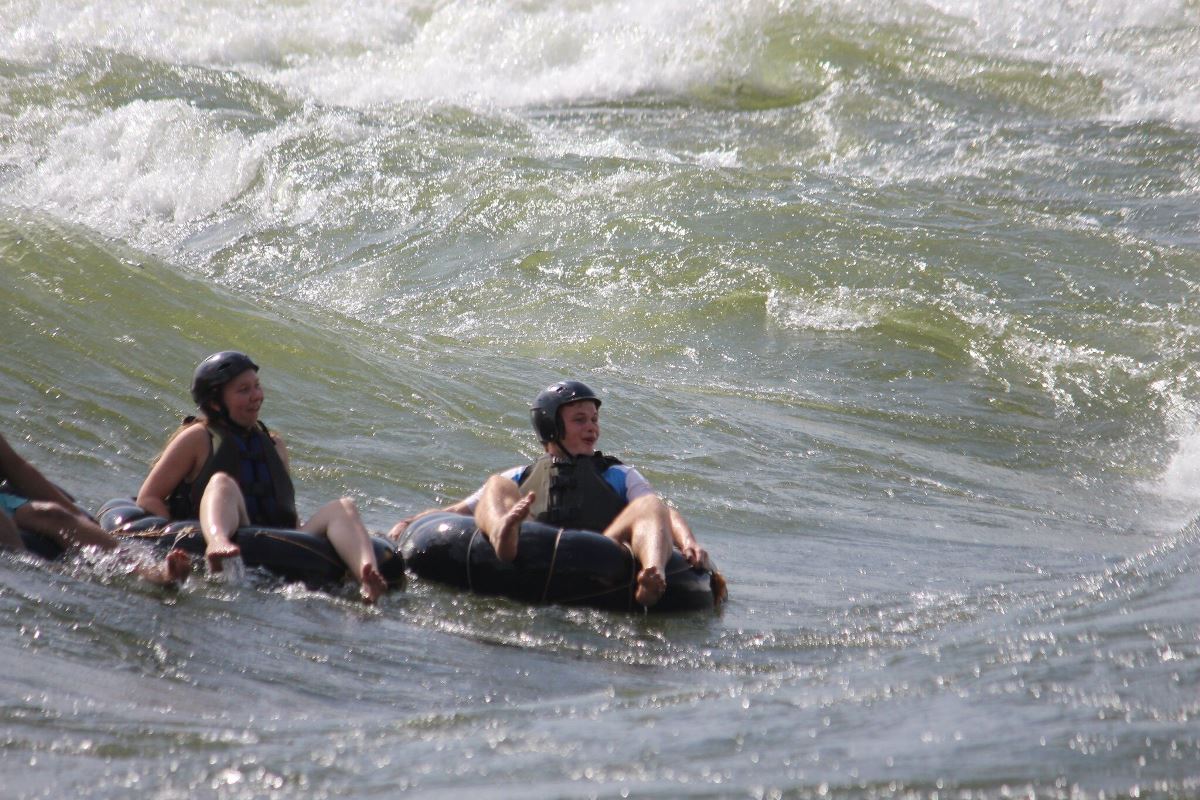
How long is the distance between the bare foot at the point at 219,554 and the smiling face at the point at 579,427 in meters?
1.84

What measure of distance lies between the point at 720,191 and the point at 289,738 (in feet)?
45.6

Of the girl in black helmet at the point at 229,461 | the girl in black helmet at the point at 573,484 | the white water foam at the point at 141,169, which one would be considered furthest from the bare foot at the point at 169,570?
the white water foam at the point at 141,169

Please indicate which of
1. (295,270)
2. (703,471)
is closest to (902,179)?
(295,270)

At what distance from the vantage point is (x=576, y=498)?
7363 mm

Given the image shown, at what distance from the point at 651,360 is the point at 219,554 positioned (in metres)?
8.11

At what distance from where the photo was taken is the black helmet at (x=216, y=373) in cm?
716

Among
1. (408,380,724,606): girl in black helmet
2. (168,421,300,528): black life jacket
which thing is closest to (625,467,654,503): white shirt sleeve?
(408,380,724,606): girl in black helmet

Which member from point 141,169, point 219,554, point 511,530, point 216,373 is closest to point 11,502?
point 216,373

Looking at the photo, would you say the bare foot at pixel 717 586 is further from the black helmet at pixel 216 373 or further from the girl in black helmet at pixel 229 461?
the black helmet at pixel 216 373

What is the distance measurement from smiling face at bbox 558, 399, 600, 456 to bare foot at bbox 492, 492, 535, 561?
702 millimetres

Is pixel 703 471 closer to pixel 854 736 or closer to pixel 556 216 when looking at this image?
pixel 854 736

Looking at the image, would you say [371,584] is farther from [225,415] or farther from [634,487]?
[634,487]

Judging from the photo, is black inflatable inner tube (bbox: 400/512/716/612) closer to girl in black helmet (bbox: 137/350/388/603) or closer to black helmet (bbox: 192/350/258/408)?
girl in black helmet (bbox: 137/350/388/603)

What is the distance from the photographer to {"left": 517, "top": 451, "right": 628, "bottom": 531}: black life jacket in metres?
7.36
